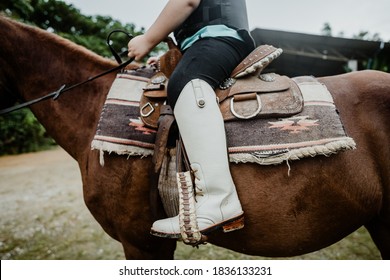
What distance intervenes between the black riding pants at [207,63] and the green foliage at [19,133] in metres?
13.2

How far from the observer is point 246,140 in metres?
1.27

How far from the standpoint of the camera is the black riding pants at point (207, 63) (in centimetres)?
129

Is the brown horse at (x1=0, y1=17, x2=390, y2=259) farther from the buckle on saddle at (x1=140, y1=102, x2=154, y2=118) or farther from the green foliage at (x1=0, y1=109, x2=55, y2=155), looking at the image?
the green foliage at (x1=0, y1=109, x2=55, y2=155)

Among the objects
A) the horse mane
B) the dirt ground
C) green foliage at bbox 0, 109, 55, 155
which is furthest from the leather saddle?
green foliage at bbox 0, 109, 55, 155

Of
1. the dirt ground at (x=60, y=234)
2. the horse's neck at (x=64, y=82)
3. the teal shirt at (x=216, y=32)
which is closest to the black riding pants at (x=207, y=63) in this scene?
the teal shirt at (x=216, y=32)

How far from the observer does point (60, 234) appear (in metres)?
3.79

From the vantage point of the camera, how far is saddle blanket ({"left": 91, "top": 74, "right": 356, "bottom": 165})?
1232mm

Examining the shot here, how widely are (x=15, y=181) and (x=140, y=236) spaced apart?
7322 mm

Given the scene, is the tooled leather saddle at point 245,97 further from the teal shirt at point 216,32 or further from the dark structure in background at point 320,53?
the dark structure in background at point 320,53

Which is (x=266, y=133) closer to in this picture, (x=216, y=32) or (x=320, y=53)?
(x=216, y=32)

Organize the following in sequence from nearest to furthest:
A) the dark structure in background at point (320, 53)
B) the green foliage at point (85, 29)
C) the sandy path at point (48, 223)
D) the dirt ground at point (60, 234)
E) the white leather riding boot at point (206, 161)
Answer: the white leather riding boot at point (206, 161), the dirt ground at point (60, 234), the sandy path at point (48, 223), the dark structure in background at point (320, 53), the green foliage at point (85, 29)

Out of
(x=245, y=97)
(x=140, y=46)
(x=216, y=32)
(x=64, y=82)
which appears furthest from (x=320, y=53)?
(x=64, y=82)

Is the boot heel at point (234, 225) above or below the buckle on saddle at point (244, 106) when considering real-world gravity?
below
